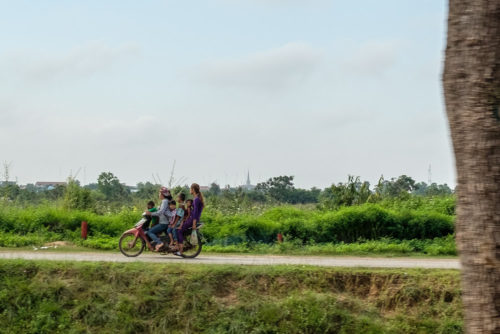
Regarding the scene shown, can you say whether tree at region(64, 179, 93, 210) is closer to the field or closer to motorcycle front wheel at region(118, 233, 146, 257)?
the field

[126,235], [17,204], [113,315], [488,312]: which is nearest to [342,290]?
[113,315]

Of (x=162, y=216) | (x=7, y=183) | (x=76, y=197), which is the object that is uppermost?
(x=7, y=183)

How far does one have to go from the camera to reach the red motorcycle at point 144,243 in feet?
57.7

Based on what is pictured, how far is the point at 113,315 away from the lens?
14.5m

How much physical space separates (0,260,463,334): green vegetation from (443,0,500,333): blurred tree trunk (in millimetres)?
8247

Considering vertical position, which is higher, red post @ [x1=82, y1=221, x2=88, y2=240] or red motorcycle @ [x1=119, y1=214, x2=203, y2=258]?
red post @ [x1=82, y1=221, x2=88, y2=240]

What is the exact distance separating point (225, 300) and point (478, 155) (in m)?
9.38

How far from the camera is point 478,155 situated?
563 centimetres

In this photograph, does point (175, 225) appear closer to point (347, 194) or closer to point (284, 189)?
point (347, 194)

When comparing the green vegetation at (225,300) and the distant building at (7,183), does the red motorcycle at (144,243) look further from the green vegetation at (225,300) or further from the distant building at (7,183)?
the distant building at (7,183)

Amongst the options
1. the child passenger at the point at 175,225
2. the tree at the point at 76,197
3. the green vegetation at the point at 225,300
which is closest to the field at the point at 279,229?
the tree at the point at 76,197

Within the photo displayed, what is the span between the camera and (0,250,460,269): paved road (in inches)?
656

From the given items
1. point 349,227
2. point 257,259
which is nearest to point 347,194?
point 349,227

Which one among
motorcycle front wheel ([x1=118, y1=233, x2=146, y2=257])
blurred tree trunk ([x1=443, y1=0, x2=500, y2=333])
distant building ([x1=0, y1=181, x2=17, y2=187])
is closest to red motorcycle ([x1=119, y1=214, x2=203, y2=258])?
motorcycle front wheel ([x1=118, y1=233, x2=146, y2=257])
